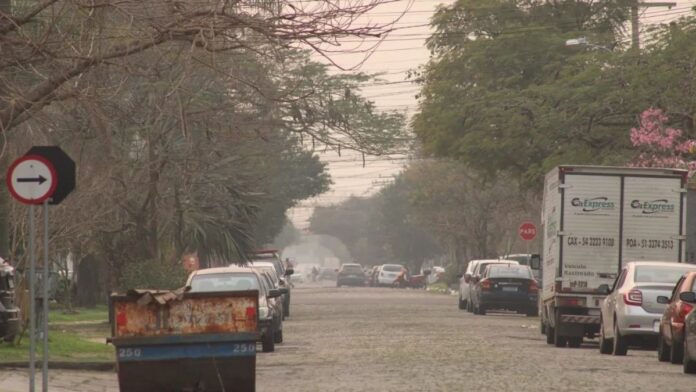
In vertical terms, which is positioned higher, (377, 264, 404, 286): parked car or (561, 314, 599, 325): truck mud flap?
(561, 314, 599, 325): truck mud flap

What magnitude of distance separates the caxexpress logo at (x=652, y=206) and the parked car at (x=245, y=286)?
6384mm

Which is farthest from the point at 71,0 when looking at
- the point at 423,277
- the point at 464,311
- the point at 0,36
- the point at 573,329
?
the point at 423,277

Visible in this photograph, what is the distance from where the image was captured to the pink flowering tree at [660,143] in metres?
40.0

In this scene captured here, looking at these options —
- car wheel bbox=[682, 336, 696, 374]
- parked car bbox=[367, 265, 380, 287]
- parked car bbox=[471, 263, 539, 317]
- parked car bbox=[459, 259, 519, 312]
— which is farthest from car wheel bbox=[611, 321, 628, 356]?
parked car bbox=[367, 265, 380, 287]

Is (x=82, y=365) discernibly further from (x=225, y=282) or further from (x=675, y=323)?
(x=675, y=323)

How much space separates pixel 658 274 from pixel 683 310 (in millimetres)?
3530

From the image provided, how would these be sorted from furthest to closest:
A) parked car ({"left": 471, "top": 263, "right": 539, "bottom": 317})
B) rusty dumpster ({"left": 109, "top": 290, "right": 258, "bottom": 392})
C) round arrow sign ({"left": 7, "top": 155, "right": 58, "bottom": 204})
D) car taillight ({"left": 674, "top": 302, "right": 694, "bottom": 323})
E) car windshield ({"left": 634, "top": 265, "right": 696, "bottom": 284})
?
1. parked car ({"left": 471, "top": 263, "right": 539, "bottom": 317})
2. car windshield ({"left": 634, "top": 265, "right": 696, "bottom": 284})
3. car taillight ({"left": 674, "top": 302, "right": 694, "bottom": 323})
4. round arrow sign ({"left": 7, "top": 155, "right": 58, "bottom": 204})
5. rusty dumpster ({"left": 109, "top": 290, "right": 258, "bottom": 392})

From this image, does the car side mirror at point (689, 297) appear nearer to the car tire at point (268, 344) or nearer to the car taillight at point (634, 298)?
the car taillight at point (634, 298)

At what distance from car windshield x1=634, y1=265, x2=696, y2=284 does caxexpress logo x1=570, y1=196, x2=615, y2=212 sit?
2.80 metres

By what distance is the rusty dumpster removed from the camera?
17219mm

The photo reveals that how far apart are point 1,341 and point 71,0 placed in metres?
11.9

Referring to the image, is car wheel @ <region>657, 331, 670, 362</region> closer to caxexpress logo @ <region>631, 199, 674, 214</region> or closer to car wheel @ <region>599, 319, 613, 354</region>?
car wheel @ <region>599, 319, 613, 354</region>

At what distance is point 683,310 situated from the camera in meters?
22.4

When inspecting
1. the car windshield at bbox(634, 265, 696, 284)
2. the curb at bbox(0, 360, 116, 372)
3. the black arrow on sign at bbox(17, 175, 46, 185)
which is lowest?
the curb at bbox(0, 360, 116, 372)
